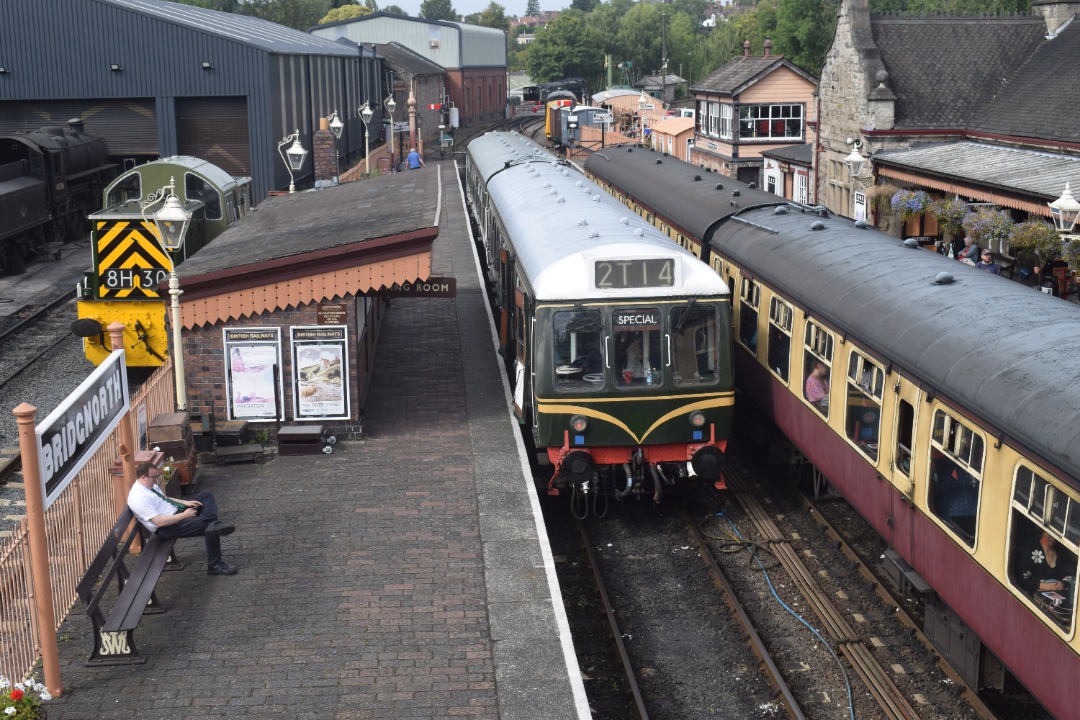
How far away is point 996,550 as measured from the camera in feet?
25.4

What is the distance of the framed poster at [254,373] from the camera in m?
14.4

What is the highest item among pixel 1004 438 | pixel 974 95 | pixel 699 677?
pixel 974 95

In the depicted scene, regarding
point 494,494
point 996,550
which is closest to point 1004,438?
point 996,550

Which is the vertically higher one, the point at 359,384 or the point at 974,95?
the point at 974,95

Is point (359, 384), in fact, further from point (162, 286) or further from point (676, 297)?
point (676, 297)

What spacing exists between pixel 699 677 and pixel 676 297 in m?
4.00

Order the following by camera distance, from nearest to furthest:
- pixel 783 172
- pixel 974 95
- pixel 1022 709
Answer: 1. pixel 1022 709
2. pixel 974 95
3. pixel 783 172

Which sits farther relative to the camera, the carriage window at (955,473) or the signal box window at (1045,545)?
the carriage window at (955,473)

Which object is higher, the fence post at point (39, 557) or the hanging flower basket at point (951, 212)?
the hanging flower basket at point (951, 212)

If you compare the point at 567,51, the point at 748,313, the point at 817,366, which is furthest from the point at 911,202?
the point at 567,51

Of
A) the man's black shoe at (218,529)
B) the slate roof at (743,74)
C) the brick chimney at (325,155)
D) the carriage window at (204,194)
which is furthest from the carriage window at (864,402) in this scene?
the slate roof at (743,74)

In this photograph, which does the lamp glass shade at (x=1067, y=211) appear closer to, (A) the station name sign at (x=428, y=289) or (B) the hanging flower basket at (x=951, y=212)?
(B) the hanging flower basket at (x=951, y=212)

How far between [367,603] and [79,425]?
9.14 feet

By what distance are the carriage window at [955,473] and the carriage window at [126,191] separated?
14913 mm
